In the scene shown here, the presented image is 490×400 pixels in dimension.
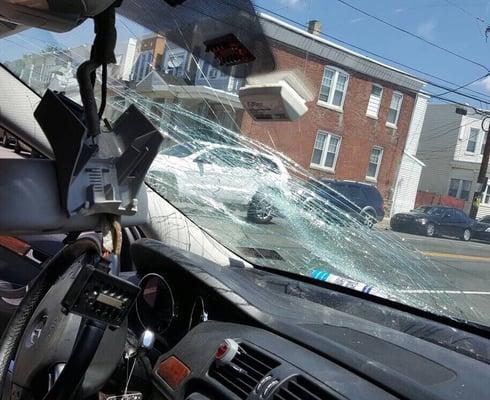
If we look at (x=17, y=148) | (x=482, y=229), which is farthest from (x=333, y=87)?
(x=17, y=148)

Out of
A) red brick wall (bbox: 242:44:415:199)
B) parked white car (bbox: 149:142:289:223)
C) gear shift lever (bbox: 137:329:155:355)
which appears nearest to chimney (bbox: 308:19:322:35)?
red brick wall (bbox: 242:44:415:199)

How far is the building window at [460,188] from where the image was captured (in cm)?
221

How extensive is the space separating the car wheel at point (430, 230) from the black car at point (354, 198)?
0.22 metres

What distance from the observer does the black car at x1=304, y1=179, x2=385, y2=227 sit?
2.59 m

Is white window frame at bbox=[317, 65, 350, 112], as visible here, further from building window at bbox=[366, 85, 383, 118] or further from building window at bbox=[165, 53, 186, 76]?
building window at bbox=[165, 53, 186, 76]

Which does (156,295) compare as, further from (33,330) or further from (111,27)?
(111,27)

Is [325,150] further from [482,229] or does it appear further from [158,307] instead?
[158,307]

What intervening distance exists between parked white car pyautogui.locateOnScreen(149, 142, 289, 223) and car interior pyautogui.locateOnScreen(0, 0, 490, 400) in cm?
74

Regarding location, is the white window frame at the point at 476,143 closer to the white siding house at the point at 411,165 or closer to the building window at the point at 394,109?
the white siding house at the point at 411,165

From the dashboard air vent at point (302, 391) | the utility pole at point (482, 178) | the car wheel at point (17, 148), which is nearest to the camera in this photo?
the dashboard air vent at point (302, 391)

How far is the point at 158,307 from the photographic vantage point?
2.34 m

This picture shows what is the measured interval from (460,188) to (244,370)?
116 centimetres

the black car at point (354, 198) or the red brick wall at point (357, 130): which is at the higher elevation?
the red brick wall at point (357, 130)

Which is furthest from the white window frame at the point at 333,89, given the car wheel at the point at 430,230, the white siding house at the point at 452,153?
the car wheel at the point at 430,230
